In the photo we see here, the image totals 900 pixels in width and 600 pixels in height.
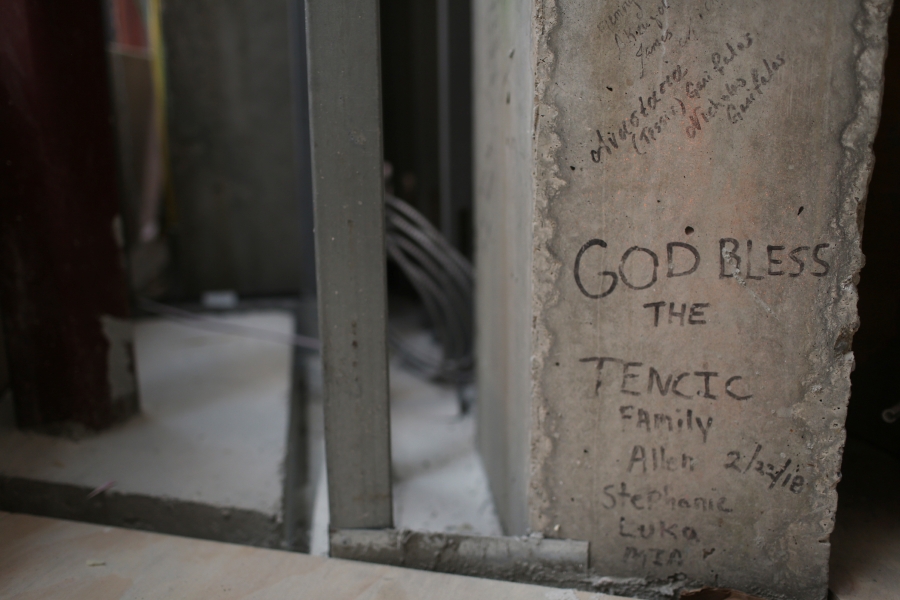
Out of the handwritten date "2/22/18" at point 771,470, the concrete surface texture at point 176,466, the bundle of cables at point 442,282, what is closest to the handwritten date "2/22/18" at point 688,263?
the handwritten date "2/22/18" at point 771,470

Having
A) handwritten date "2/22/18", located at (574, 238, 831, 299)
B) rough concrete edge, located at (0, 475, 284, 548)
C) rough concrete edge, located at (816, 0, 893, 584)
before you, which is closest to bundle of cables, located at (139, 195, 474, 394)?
rough concrete edge, located at (0, 475, 284, 548)

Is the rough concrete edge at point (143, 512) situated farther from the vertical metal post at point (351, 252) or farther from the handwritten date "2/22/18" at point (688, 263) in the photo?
the handwritten date "2/22/18" at point (688, 263)

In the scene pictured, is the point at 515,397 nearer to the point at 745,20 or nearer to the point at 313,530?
the point at 313,530

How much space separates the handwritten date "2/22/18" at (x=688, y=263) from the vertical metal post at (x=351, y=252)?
60cm

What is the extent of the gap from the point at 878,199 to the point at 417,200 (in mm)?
3732

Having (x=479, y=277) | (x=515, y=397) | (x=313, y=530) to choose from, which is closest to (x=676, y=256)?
(x=515, y=397)

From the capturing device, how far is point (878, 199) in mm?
2266

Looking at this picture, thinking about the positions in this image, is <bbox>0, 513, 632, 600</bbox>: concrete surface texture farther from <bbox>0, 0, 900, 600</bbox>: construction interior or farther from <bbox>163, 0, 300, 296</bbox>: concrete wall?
<bbox>163, 0, 300, 296</bbox>: concrete wall

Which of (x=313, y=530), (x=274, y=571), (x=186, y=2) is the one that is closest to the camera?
(x=274, y=571)

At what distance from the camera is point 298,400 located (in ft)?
13.1

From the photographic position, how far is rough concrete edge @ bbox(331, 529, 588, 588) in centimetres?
197

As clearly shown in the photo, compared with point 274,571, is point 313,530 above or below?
below

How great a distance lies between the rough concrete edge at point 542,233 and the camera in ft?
5.34

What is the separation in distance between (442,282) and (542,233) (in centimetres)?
238
